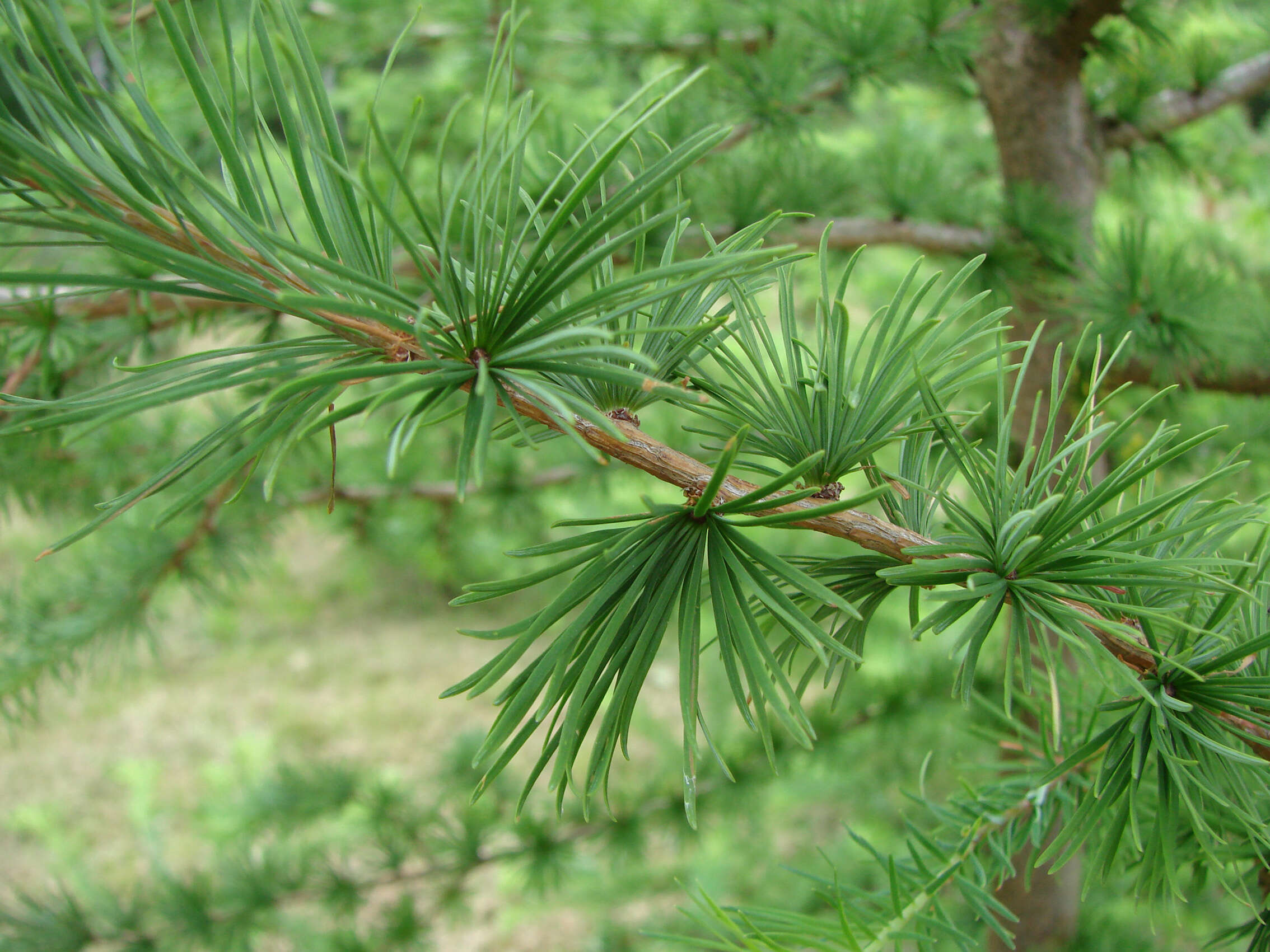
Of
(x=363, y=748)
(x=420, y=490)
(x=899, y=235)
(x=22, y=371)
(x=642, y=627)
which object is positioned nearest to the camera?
(x=642, y=627)

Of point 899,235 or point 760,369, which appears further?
point 899,235

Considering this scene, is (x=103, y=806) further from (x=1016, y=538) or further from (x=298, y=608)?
(x=1016, y=538)

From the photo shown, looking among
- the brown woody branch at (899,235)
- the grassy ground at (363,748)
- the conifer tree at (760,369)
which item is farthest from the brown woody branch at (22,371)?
the brown woody branch at (899,235)

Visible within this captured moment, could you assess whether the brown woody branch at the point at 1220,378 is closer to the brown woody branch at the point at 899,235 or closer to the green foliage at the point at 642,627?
the brown woody branch at the point at 899,235

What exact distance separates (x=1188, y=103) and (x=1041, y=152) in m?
0.16

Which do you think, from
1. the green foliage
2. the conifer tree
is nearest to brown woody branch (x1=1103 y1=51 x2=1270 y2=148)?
the conifer tree

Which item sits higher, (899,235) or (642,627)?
(899,235)

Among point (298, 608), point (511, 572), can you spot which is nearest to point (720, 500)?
point (511, 572)

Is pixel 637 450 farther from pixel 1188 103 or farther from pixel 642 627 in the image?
pixel 1188 103

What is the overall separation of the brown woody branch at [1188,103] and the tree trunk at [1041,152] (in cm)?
4

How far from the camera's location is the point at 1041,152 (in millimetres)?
655

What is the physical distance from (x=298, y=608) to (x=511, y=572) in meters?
1.02

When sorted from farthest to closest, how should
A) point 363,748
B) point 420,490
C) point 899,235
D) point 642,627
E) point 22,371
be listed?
point 363,748, point 420,490, point 899,235, point 22,371, point 642,627

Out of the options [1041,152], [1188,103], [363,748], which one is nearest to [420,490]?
[1041,152]
